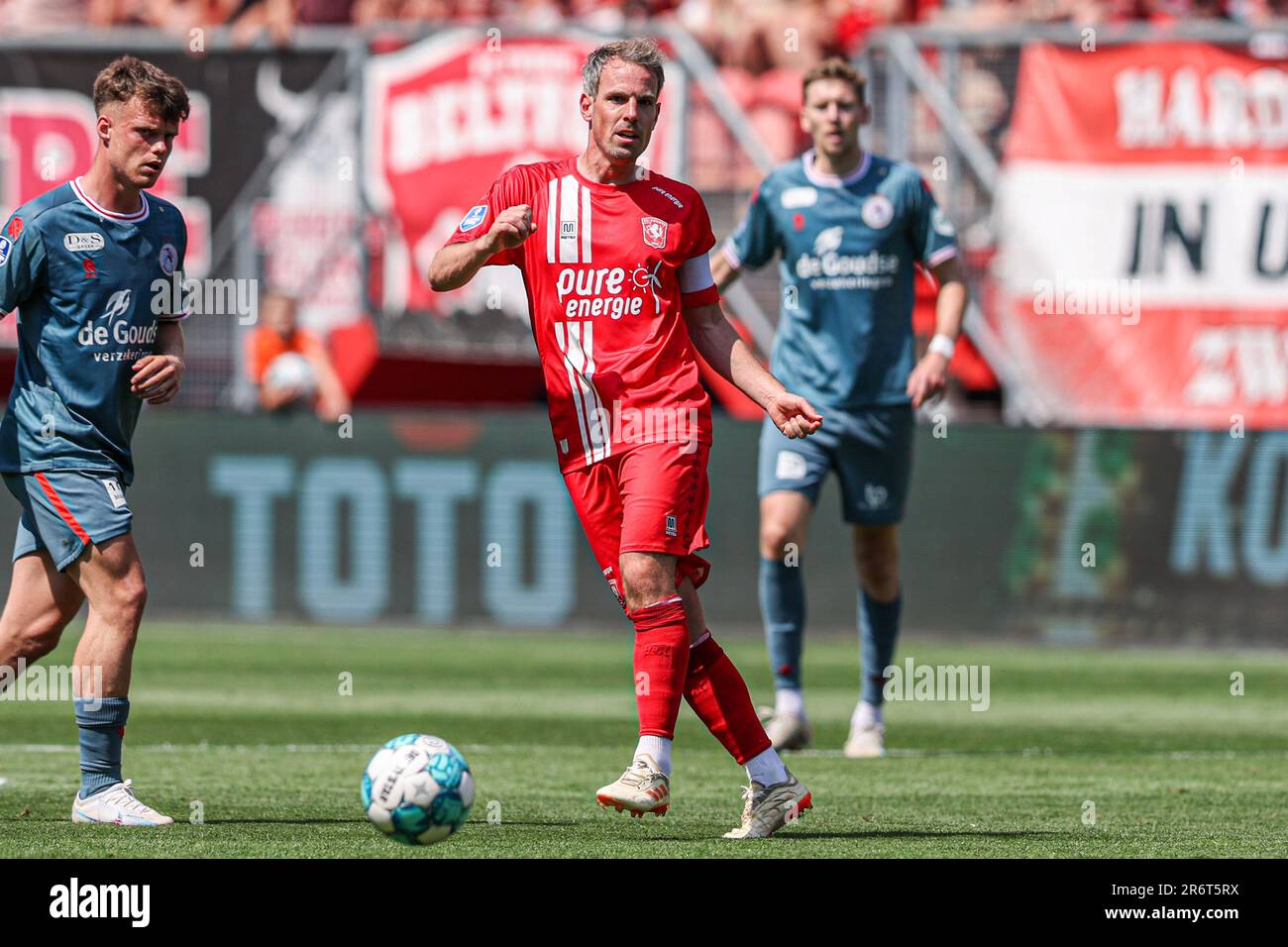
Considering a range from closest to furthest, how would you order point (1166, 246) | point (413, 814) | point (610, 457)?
point (413, 814) < point (610, 457) < point (1166, 246)

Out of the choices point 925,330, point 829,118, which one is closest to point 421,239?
point 925,330

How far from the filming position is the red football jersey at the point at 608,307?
22.1ft

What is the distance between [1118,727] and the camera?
35.3ft

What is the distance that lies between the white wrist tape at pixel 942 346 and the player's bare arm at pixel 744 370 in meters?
2.64

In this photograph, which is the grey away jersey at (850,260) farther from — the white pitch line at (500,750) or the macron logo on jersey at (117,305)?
the macron logo on jersey at (117,305)

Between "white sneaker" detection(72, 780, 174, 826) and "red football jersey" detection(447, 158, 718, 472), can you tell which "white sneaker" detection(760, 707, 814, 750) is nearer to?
"red football jersey" detection(447, 158, 718, 472)

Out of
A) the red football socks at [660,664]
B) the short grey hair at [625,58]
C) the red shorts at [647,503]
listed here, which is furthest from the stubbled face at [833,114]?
the red football socks at [660,664]

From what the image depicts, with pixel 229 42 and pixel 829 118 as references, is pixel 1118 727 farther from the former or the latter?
pixel 229 42

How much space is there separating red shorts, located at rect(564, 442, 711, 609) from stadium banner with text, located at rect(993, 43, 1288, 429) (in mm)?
9346

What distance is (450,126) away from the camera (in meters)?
16.7

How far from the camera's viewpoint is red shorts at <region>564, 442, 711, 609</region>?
660 centimetres

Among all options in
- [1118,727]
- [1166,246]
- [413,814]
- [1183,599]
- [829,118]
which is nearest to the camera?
[413,814]

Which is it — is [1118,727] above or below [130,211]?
below
